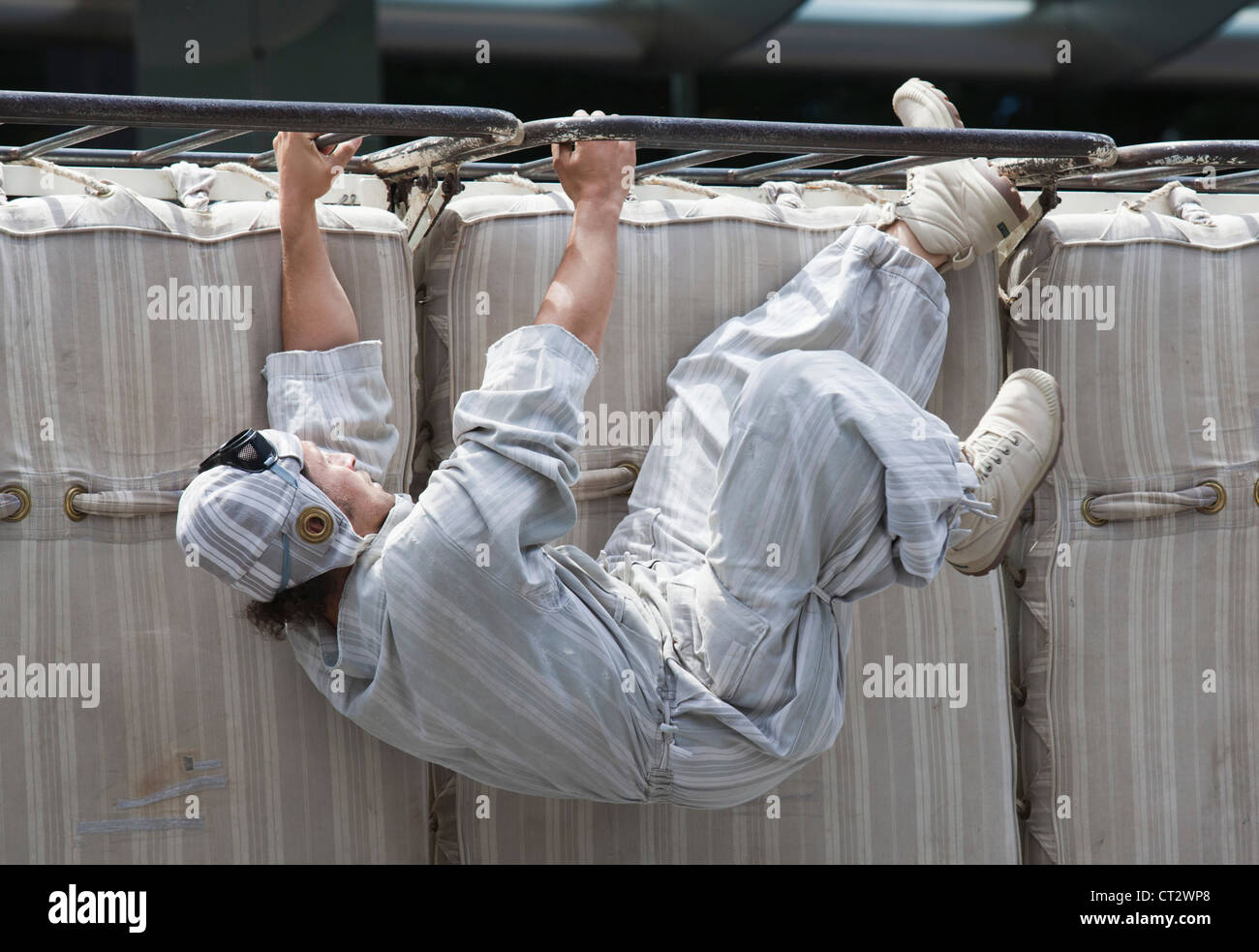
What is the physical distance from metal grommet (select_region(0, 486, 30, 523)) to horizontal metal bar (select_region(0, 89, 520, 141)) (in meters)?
0.39

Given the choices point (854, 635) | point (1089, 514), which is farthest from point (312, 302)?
point (1089, 514)

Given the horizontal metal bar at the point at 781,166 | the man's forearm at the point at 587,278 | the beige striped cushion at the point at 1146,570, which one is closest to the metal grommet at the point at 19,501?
the man's forearm at the point at 587,278

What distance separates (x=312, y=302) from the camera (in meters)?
1.31

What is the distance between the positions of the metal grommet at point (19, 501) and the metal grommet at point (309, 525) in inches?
13.3

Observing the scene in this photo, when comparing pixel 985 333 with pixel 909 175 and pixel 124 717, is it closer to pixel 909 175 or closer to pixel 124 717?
pixel 909 175

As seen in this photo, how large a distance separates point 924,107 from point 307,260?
0.72 meters

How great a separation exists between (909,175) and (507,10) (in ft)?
6.98

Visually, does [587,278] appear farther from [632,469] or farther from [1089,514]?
[1089,514]

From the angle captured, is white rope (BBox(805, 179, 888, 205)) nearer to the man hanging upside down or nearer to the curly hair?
the man hanging upside down

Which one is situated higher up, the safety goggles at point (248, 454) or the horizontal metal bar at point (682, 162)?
the horizontal metal bar at point (682, 162)

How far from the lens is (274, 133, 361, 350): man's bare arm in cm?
126

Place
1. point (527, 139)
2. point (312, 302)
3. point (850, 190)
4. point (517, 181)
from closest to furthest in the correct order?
point (527, 139) < point (312, 302) < point (517, 181) < point (850, 190)

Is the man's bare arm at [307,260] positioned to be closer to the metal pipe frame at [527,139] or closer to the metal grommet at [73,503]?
the metal pipe frame at [527,139]

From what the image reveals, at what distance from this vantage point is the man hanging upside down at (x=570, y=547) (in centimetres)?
112
